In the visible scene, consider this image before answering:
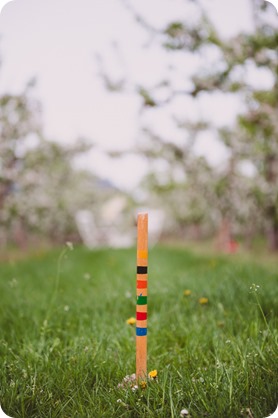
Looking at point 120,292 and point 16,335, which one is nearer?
point 16,335

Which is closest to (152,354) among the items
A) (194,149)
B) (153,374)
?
(153,374)

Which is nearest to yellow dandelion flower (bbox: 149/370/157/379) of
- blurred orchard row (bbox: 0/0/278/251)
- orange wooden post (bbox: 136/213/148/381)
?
orange wooden post (bbox: 136/213/148/381)

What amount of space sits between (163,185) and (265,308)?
31.9ft

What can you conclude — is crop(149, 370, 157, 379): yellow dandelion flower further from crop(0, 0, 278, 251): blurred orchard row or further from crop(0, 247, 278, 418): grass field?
crop(0, 0, 278, 251): blurred orchard row

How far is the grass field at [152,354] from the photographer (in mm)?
2459

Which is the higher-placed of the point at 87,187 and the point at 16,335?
the point at 16,335

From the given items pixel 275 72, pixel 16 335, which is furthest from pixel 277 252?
pixel 16 335

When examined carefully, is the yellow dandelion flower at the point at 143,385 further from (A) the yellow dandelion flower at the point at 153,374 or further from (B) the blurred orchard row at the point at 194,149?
(B) the blurred orchard row at the point at 194,149

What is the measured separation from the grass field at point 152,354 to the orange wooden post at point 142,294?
160 millimetres

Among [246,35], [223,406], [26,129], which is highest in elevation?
[246,35]

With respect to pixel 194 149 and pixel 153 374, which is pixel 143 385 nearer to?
pixel 153 374

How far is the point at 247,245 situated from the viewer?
14.2 meters

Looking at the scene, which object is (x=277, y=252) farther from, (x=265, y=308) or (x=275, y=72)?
(x=265, y=308)

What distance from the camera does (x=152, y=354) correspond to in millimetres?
3219
